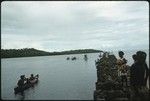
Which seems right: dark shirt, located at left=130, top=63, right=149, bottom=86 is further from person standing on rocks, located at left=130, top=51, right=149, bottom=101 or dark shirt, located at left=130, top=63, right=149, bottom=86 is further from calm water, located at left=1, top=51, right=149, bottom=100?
calm water, located at left=1, top=51, right=149, bottom=100

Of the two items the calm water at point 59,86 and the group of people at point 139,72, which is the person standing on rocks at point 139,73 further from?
the calm water at point 59,86

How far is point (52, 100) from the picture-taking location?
1005 inches

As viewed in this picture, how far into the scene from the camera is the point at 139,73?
13547 millimetres

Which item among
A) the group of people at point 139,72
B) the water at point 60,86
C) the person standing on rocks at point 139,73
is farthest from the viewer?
the water at point 60,86

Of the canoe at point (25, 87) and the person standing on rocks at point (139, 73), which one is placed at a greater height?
the person standing on rocks at point (139, 73)

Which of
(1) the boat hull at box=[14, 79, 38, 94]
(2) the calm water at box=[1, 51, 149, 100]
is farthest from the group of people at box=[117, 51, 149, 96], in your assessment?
(1) the boat hull at box=[14, 79, 38, 94]

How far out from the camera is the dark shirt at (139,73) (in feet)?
44.3

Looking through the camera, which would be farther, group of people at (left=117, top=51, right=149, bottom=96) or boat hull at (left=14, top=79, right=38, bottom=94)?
boat hull at (left=14, top=79, right=38, bottom=94)

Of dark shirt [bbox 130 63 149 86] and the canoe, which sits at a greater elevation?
dark shirt [bbox 130 63 149 86]

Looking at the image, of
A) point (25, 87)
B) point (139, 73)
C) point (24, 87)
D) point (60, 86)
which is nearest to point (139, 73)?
point (139, 73)

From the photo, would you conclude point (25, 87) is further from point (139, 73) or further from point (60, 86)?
point (139, 73)

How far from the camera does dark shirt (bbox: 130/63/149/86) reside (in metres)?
13.5

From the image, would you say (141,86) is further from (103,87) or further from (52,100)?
(52,100)

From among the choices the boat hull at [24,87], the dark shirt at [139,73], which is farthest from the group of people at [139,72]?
the boat hull at [24,87]
